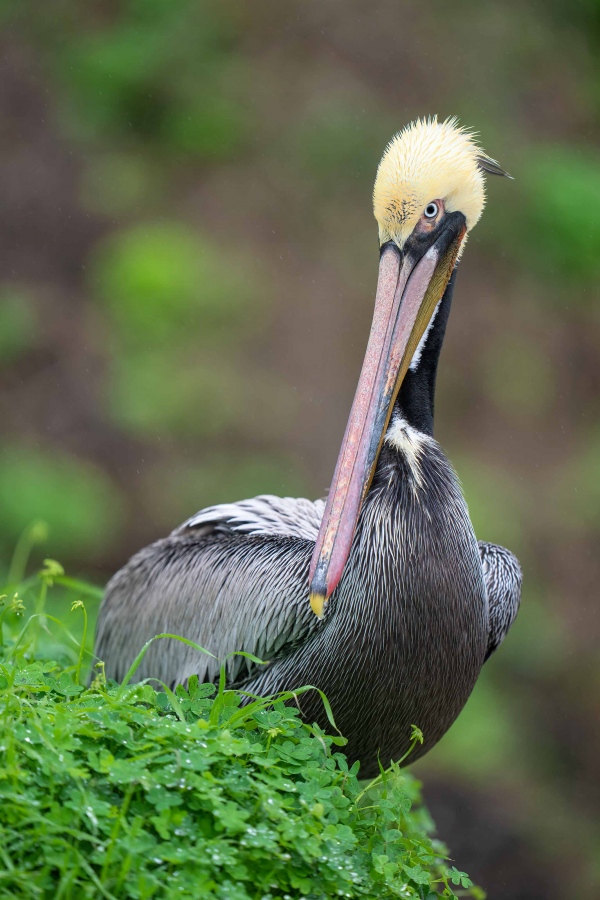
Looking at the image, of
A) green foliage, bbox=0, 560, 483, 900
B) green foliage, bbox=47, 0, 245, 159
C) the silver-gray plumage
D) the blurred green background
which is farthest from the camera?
green foliage, bbox=47, 0, 245, 159

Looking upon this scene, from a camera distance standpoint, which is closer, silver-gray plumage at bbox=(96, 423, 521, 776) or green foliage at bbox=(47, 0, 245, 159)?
silver-gray plumage at bbox=(96, 423, 521, 776)

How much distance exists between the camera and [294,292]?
33.7 feet

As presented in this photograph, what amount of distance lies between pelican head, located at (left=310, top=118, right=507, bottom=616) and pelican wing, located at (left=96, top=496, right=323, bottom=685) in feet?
1.19

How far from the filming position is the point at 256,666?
3.52m

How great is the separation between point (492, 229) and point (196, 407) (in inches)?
138

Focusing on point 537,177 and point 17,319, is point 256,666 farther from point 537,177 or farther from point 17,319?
point 537,177

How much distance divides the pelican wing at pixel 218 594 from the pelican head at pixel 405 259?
36 cm

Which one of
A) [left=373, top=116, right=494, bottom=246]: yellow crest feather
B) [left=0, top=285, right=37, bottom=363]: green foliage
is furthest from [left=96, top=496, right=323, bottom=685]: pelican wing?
[left=0, top=285, right=37, bottom=363]: green foliage

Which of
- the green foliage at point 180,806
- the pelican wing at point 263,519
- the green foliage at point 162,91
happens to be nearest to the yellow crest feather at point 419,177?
the pelican wing at point 263,519

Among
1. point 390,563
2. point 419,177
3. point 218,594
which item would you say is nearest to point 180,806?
point 390,563

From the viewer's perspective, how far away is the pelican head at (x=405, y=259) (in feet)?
11.2

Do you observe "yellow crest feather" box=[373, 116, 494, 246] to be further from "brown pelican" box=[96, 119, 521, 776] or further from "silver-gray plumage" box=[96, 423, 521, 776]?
"silver-gray plumage" box=[96, 423, 521, 776]

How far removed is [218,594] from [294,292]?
6.80 metres

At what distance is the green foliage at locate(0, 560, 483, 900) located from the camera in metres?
2.38
